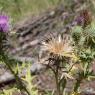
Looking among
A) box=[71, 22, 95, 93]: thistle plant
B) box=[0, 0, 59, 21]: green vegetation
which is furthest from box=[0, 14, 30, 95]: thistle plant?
box=[0, 0, 59, 21]: green vegetation

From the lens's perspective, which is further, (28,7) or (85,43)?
(28,7)

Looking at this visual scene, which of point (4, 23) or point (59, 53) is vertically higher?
point (4, 23)

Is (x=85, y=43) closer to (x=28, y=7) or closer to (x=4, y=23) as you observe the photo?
(x=4, y=23)

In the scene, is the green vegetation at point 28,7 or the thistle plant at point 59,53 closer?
the thistle plant at point 59,53

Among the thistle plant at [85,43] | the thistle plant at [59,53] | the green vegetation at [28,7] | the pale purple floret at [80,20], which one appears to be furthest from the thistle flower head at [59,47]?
the green vegetation at [28,7]

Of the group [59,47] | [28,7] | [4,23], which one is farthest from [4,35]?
[28,7]

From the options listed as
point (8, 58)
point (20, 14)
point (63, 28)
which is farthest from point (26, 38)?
point (8, 58)

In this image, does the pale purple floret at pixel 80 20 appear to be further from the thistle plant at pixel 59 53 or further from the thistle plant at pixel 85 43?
the thistle plant at pixel 59 53

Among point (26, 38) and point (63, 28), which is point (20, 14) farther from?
point (63, 28)
